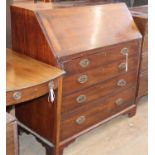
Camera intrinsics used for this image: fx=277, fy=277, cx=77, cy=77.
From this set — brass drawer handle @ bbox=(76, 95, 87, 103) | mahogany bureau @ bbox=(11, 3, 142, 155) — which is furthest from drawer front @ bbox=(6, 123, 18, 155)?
brass drawer handle @ bbox=(76, 95, 87, 103)

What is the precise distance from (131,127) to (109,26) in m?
0.94

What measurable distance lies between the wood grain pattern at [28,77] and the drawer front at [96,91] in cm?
28

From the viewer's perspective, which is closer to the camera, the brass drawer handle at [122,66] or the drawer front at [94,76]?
the drawer front at [94,76]

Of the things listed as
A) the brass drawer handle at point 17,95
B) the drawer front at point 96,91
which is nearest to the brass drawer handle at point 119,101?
the drawer front at point 96,91

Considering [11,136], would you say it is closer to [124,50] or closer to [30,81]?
[30,81]

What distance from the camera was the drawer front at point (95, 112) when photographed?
77.6 inches

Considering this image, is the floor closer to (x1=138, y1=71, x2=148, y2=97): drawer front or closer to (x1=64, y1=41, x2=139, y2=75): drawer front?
(x1=138, y1=71, x2=148, y2=97): drawer front

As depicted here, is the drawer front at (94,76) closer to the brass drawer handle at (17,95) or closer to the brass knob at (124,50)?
the brass knob at (124,50)

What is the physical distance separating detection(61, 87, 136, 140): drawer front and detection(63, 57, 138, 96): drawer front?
0.19 m

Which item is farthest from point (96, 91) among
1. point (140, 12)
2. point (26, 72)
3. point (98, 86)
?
point (140, 12)

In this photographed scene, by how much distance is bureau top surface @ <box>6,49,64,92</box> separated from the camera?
4.91ft

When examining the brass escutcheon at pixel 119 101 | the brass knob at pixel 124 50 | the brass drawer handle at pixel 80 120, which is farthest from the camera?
the brass escutcheon at pixel 119 101
